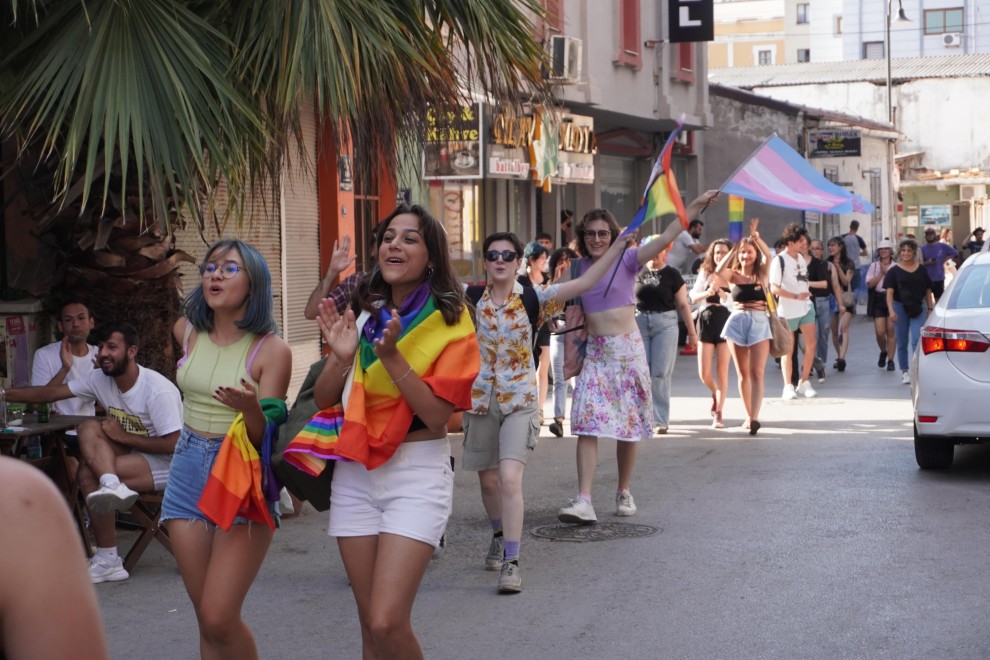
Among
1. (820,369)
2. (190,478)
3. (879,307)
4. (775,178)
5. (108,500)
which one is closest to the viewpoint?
(190,478)

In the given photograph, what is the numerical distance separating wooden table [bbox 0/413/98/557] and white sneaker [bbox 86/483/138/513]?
71 centimetres

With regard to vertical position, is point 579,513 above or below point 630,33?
below

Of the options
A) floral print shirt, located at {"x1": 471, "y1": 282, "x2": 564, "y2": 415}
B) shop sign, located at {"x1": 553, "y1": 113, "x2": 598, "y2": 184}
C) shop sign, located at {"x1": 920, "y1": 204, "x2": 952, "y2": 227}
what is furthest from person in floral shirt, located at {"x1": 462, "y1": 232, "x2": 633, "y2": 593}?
shop sign, located at {"x1": 920, "y1": 204, "x2": 952, "y2": 227}

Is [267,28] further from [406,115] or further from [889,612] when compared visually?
[889,612]

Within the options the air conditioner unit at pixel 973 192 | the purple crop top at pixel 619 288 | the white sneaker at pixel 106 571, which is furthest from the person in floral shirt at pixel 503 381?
the air conditioner unit at pixel 973 192

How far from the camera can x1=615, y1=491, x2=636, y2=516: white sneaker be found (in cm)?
873

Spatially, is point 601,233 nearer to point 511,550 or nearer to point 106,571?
point 511,550

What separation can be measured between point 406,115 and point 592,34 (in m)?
16.3

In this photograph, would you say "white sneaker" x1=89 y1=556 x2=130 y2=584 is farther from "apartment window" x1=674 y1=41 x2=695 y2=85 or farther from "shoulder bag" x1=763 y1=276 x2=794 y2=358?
"apartment window" x1=674 y1=41 x2=695 y2=85

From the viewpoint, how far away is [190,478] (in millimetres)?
4656

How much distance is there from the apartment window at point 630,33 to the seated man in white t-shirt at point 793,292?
10.4 metres

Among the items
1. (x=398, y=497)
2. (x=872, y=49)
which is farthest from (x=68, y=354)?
(x=872, y=49)

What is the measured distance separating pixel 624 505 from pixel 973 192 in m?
48.0

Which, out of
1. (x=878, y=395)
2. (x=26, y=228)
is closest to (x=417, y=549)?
(x=26, y=228)
